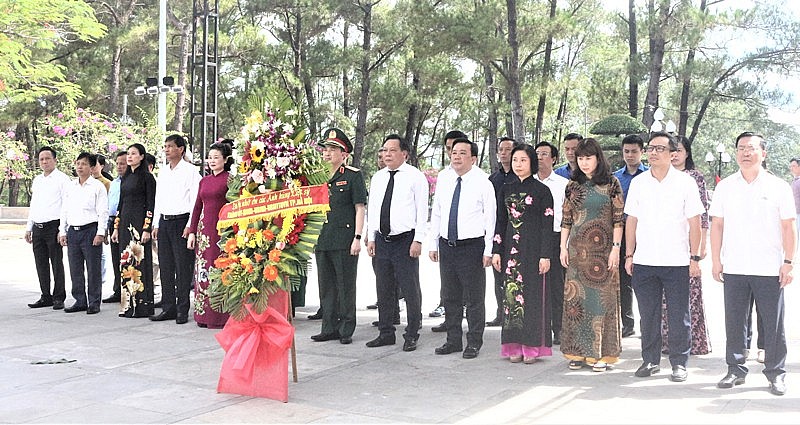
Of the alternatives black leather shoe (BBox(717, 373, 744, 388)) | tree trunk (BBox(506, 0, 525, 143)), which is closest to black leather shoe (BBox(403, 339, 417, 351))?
black leather shoe (BBox(717, 373, 744, 388))

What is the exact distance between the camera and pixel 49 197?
9281 millimetres

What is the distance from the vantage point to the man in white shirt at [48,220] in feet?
30.4

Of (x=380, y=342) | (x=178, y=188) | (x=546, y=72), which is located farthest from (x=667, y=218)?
(x=546, y=72)

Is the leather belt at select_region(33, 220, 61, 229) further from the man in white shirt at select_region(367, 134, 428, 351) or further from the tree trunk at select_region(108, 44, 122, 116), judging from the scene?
the tree trunk at select_region(108, 44, 122, 116)

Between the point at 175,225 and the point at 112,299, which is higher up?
the point at 175,225

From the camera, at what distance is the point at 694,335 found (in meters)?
6.87

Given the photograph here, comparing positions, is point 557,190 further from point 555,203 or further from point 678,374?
point 678,374

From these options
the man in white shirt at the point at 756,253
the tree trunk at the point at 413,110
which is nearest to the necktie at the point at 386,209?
the man in white shirt at the point at 756,253

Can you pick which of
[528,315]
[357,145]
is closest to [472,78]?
[357,145]

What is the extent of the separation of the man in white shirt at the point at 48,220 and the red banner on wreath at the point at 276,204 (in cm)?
441

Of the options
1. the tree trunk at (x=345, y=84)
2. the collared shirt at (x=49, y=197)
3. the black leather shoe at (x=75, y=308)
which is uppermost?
the tree trunk at (x=345, y=84)

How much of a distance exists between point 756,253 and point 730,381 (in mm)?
887

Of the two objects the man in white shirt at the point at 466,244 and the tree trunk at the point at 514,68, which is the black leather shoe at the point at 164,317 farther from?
the tree trunk at the point at 514,68

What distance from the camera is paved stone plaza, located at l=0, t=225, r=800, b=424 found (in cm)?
498
